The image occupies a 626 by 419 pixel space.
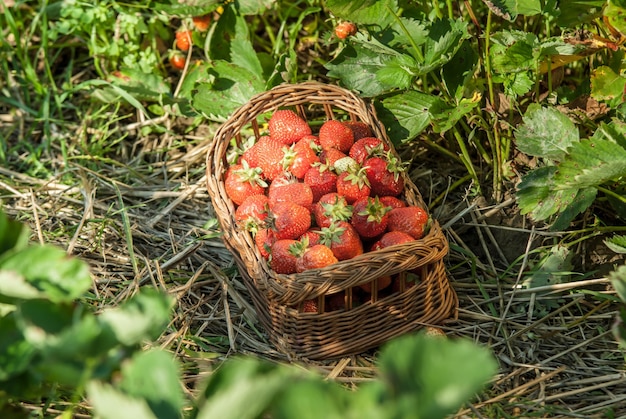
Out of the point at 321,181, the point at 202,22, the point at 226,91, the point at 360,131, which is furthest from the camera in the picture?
the point at 202,22

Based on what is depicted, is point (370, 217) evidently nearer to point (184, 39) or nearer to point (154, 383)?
point (154, 383)

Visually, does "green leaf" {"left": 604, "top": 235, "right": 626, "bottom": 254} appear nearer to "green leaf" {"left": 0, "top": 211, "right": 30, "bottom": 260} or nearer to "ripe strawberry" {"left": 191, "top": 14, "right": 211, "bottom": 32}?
"green leaf" {"left": 0, "top": 211, "right": 30, "bottom": 260}

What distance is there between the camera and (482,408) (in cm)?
141

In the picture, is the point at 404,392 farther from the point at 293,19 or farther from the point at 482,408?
the point at 293,19

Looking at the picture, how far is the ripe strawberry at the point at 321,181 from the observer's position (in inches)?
67.2

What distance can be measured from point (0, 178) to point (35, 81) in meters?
0.41

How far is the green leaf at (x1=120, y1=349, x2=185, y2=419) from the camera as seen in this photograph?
814 millimetres

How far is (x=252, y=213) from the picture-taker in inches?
66.1

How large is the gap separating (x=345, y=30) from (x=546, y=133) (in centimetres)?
61

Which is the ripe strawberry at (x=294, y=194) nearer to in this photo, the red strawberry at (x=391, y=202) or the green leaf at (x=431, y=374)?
the red strawberry at (x=391, y=202)

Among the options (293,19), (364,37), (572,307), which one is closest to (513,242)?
(572,307)

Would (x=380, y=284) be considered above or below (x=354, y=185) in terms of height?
below

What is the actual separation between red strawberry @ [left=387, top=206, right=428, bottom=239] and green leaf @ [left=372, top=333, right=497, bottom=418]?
2.78ft

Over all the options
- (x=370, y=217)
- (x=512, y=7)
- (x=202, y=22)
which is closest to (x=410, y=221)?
(x=370, y=217)
